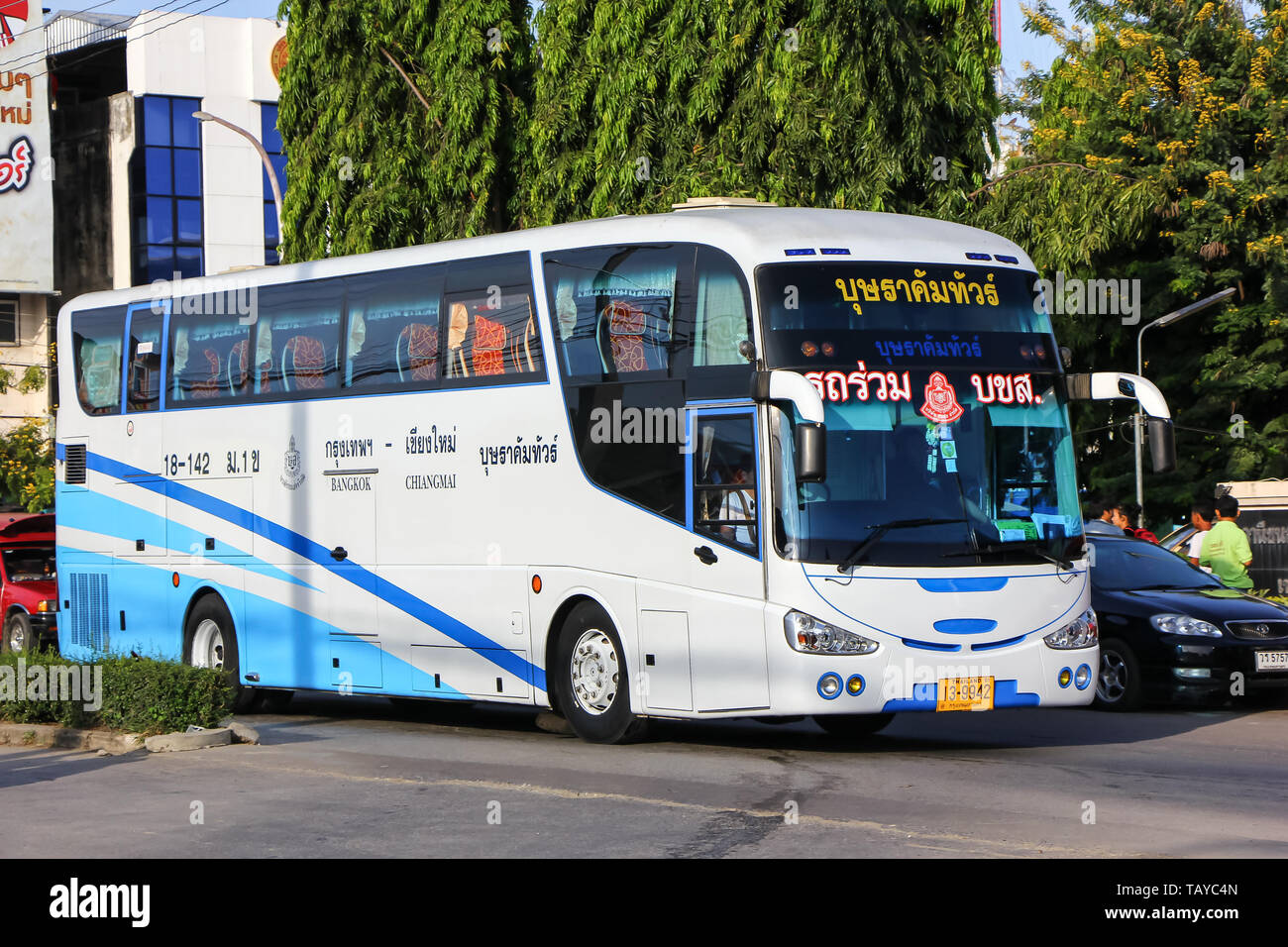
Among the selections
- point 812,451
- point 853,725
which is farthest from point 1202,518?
point 812,451

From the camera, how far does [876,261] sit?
12891 mm

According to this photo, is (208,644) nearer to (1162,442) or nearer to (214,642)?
(214,642)

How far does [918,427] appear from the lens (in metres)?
12.4

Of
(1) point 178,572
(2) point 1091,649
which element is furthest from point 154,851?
(1) point 178,572

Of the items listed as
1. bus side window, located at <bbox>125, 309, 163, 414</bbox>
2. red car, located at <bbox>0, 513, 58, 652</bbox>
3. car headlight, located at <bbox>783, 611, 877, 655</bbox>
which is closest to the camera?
car headlight, located at <bbox>783, 611, 877, 655</bbox>

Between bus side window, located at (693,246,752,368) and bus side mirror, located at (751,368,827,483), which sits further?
bus side window, located at (693,246,752,368)

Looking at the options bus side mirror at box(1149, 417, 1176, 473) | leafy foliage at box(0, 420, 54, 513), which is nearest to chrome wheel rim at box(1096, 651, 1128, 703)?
bus side mirror at box(1149, 417, 1176, 473)

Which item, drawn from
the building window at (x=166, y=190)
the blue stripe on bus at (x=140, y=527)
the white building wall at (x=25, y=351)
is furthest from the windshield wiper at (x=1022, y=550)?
the building window at (x=166, y=190)

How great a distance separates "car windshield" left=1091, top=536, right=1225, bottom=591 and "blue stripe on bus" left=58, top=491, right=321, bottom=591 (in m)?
7.36

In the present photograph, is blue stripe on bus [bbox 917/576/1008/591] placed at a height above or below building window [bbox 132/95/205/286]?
below

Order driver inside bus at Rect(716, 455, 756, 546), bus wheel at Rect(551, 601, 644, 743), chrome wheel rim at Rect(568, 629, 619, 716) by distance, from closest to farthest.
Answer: driver inside bus at Rect(716, 455, 756, 546) → bus wheel at Rect(551, 601, 644, 743) → chrome wheel rim at Rect(568, 629, 619, 716)

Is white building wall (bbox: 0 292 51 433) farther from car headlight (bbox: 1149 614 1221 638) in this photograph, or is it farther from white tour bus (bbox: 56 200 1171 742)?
car headlight (bbox: 1149 614 1221 638)

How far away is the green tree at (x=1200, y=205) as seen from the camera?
33.0 m

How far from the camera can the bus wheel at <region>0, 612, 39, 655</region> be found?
952 inches
